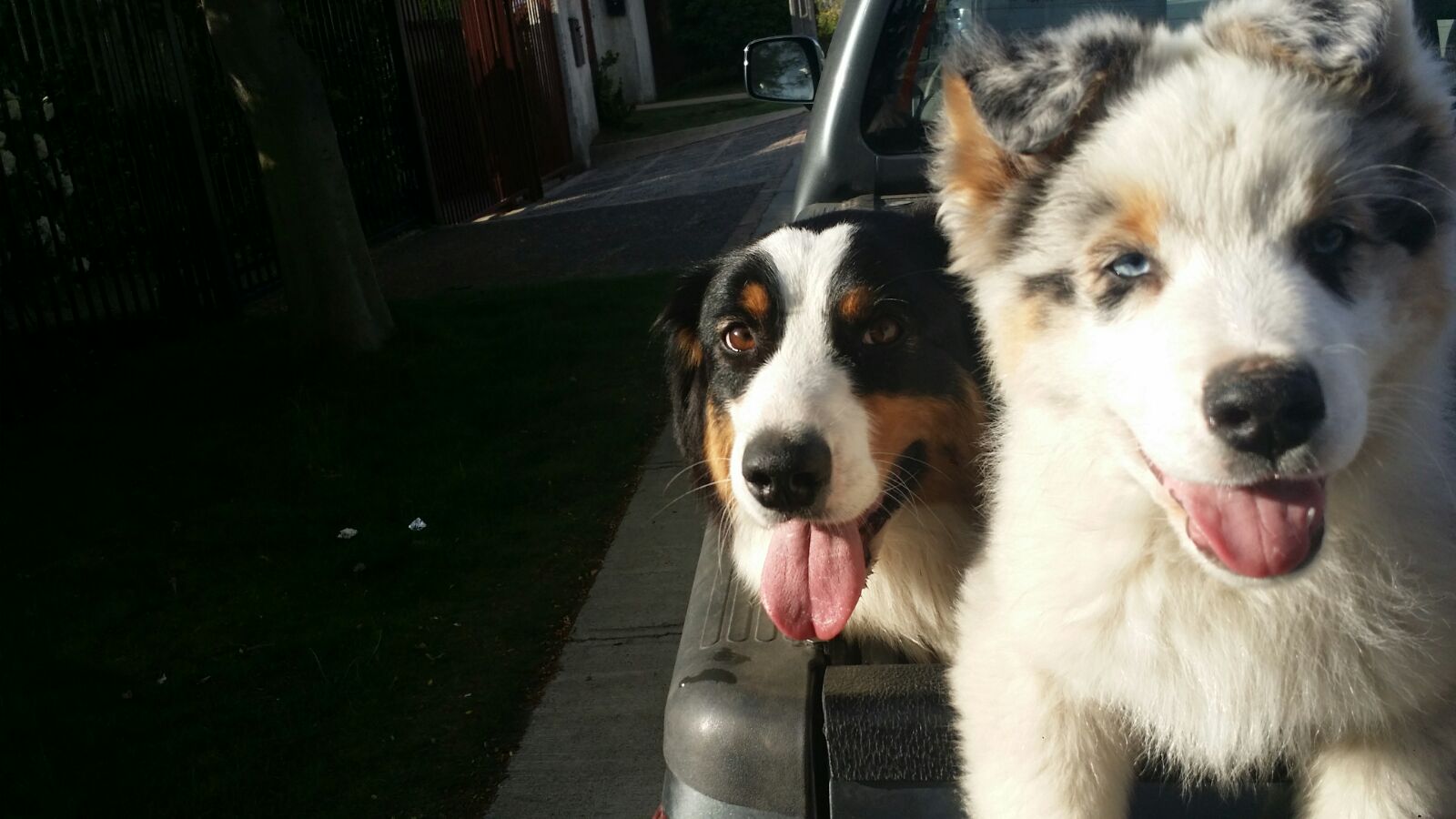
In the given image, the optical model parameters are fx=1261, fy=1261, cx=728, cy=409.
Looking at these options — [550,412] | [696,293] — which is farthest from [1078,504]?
[550,412]

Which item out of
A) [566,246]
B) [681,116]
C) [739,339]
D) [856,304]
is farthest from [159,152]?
[681,116]

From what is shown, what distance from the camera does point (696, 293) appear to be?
3.36 metres

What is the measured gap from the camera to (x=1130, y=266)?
6.95 ft

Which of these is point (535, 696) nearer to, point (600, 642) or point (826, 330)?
point (600, 642)

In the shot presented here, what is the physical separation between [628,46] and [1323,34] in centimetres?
3099

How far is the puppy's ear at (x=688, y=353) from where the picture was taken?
3.36 metres

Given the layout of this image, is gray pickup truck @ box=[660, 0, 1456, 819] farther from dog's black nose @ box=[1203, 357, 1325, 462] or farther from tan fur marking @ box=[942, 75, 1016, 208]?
tan fur marking @ box=[942, 75, 1016, 208]

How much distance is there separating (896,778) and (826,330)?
1.18 metres

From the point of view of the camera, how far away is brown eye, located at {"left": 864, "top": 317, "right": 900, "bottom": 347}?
9.66 ft

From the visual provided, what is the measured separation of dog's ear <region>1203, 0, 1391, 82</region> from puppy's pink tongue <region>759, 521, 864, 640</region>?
128cm

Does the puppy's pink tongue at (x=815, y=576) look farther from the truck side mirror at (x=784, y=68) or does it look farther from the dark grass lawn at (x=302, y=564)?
the truck side mirror at (x=784, y=68)

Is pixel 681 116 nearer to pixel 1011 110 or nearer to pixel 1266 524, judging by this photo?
pixel 1011 110

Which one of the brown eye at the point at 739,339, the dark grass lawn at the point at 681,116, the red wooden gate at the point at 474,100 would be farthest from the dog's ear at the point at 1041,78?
the dark grass lawn at the point at 681,116

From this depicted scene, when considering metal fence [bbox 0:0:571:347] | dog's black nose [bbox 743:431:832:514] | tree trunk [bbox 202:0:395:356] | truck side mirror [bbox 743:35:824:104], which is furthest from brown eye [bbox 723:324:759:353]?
→ metal fence [bbox 0:0:571:347]
